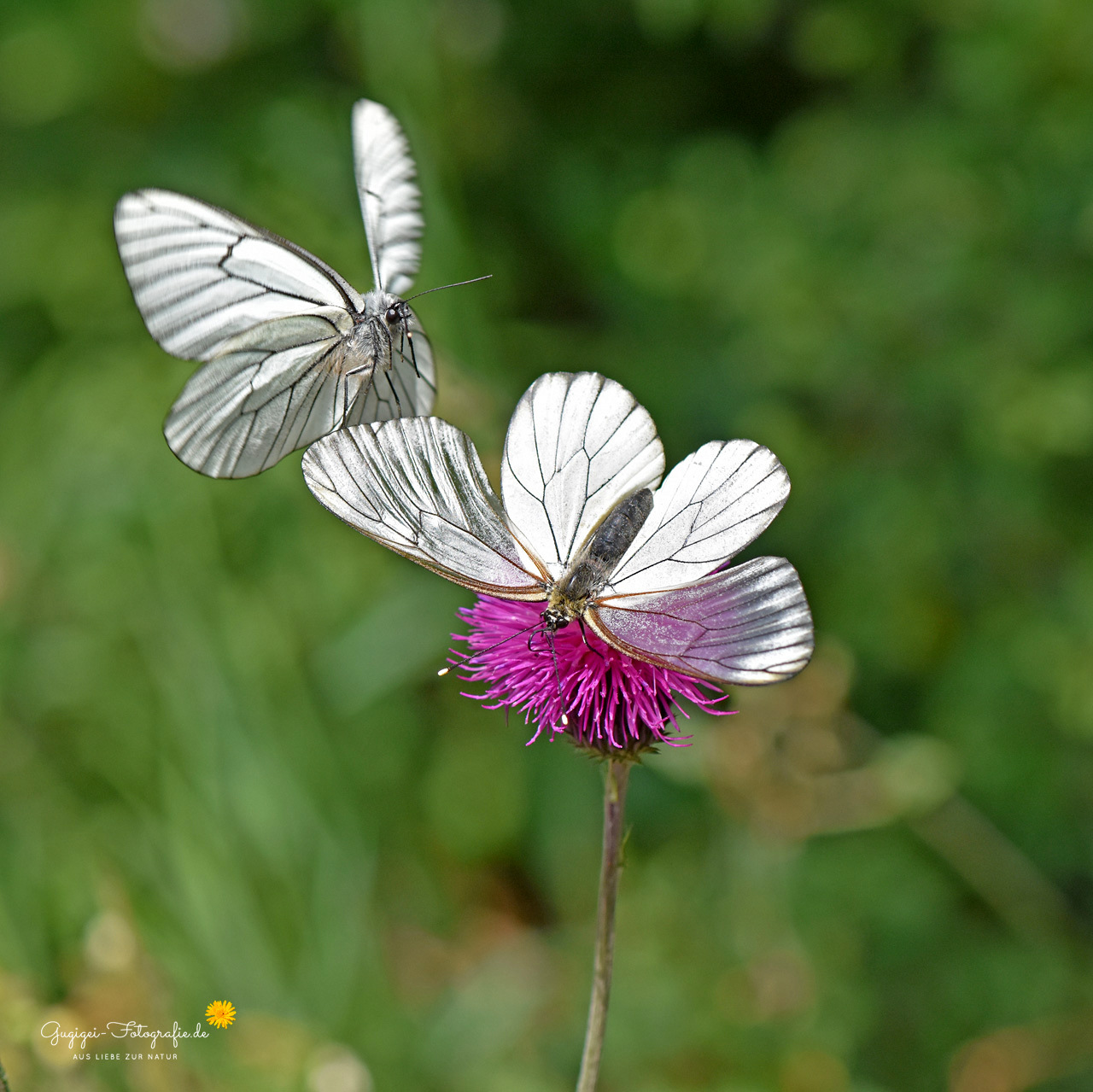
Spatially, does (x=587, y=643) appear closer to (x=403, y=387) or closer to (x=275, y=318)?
(x=403, y=387)

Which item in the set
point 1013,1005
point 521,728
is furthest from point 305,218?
point 1013,1005

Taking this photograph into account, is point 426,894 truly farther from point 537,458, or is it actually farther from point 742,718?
point 537,458

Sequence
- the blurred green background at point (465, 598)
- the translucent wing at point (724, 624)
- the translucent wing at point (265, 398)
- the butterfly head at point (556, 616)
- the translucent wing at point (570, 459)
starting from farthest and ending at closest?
the blurred green background at point (465, 598)
the translucent wing at point (265, 398)
the translucent wing at point (570, 459)
the butterfly head at point (556, 616)
the translucent wing at point (724, 624)

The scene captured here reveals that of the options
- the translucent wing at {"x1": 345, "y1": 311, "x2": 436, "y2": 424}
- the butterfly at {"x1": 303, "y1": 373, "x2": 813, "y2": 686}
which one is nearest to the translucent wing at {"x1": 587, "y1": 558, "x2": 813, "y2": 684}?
the butterfly at {"x1": 303, "y1": 373, "x2": 813, "y2": 686}

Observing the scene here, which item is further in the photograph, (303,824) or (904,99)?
(904,99)

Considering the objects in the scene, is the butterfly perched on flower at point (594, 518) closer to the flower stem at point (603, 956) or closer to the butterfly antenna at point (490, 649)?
the butterfly antenna at point (490, 649)

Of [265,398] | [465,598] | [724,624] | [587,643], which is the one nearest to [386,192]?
[265,398]

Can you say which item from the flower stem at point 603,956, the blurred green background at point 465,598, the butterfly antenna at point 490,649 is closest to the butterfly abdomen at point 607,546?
the butterfly antenna at point 490,649
